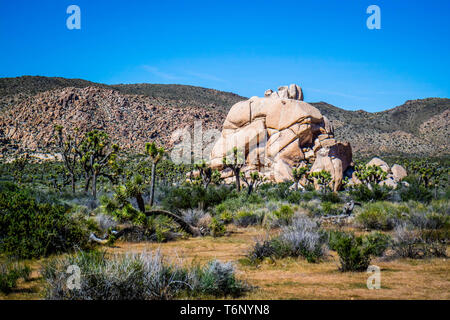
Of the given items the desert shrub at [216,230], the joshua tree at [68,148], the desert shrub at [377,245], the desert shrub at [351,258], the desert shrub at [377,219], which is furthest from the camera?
the joshua tree at [68,148]

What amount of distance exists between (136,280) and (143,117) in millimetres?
89813

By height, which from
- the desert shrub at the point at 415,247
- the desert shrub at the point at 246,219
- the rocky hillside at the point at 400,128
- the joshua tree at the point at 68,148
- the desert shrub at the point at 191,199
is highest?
the rocky hillside at the point at 400,128

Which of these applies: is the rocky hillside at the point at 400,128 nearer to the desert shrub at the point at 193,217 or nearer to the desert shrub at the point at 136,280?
the desert shrub at the point at 193,217

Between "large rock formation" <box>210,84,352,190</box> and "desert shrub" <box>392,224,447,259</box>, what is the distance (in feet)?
117

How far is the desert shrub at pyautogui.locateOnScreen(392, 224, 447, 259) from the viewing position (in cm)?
768

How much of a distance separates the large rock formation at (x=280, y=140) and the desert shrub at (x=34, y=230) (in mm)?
37401

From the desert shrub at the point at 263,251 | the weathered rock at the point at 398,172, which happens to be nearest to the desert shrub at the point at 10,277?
the desert shrub at the point at 263,251

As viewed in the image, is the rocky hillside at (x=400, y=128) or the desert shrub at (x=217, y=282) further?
the rocky hillside at (x=400, y=128)

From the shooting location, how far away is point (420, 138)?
3012 inches

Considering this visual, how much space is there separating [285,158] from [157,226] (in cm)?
3789

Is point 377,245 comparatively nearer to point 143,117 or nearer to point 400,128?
point 400,128

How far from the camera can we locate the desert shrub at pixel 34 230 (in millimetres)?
7707
